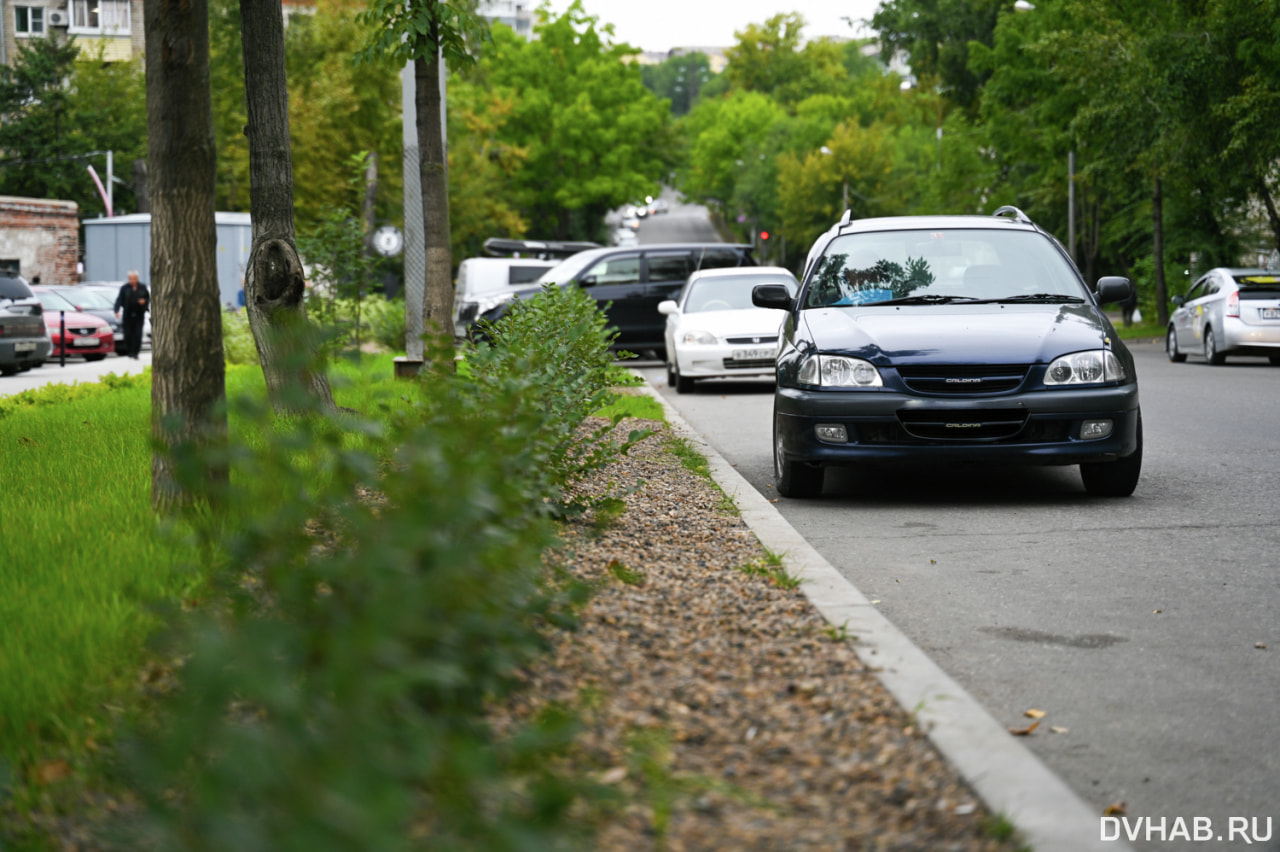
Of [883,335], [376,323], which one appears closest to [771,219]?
[376,323]

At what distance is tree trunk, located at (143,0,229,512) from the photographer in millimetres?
6211

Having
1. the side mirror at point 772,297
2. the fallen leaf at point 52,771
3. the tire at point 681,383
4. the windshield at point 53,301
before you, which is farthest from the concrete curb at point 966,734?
the windshield at point 53,301

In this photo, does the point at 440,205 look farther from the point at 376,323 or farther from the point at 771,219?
the point at 771,219

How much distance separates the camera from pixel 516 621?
11.5 ft

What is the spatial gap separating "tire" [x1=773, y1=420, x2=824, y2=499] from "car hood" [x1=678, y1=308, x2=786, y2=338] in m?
10.5

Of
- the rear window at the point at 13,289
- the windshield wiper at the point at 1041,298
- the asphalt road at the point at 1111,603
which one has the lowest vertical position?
the asphalt road at the point at 1111,603

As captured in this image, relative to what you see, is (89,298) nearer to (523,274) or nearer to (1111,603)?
(523,274)

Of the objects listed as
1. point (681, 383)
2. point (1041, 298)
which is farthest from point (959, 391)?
point (681, 383)

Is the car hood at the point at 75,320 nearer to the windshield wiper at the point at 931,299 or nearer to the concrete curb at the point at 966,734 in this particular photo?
the windshield wiper at the point at 931,299

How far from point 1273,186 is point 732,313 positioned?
1814 cm

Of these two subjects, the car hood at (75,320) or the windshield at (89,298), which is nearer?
the car hood at (75,320)

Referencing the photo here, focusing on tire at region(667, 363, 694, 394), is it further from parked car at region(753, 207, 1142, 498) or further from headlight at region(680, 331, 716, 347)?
parked car at region(753, 207, 1142, 498)

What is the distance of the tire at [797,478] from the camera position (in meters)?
8.99

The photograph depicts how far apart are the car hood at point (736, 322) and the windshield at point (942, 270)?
949 centimetres
